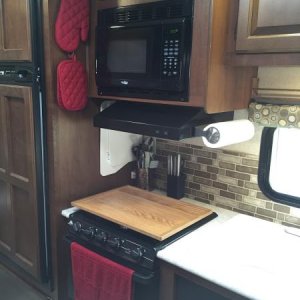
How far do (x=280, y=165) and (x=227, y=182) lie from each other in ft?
0.96

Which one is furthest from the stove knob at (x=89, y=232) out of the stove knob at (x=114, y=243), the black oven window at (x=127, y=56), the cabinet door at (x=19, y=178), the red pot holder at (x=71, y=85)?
the black oven window at (x=127, y=56)

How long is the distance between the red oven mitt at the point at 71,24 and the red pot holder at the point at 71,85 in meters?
0.08

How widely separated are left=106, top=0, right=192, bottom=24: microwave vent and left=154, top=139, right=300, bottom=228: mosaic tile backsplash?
77 centimetres

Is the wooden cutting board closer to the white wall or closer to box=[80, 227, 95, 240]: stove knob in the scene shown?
box=[80, 227, 95, 240]: stove knob

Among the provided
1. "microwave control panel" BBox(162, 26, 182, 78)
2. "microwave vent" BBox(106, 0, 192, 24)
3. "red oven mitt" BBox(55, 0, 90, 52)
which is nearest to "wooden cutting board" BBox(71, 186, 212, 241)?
"microwave control panel" BBox(162, 26, 182, 78)

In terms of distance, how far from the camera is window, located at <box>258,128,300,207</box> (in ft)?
5.41

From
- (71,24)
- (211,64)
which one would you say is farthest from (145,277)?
(71,24)

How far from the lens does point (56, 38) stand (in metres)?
1.63

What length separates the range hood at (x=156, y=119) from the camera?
1463 millimetres

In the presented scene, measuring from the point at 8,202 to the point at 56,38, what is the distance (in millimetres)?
1091

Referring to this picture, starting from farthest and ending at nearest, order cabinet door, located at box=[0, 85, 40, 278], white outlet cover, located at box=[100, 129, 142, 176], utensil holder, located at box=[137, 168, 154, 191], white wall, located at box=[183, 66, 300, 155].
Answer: utensil holder, located at box=[137, 168, 154, 191], white outlet cover, located at box=[100, 129, 142, 176], cabinet door, located at box=[0, 85, 40, 278], white wall, located at box=[183, 66, 300, 155]

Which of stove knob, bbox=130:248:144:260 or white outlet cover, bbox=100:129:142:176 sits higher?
A: white outlet cover, bbox=100:129:142:176

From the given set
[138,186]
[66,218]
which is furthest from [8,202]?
[138,186]

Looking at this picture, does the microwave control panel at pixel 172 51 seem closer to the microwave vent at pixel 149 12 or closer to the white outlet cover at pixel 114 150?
the microwave vent at pixel 149 12
